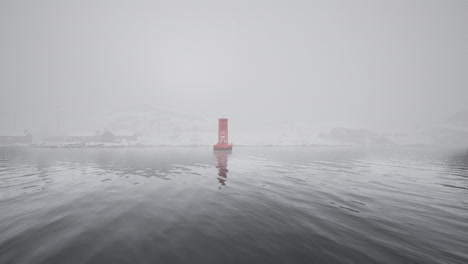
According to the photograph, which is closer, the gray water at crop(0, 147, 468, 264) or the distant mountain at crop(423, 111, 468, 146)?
the gray water at crop(0, 147, 468, 264)

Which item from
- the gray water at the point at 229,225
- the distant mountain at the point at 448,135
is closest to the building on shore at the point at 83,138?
the gray water at the point at 229,225

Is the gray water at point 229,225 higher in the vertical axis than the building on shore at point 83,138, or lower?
lower

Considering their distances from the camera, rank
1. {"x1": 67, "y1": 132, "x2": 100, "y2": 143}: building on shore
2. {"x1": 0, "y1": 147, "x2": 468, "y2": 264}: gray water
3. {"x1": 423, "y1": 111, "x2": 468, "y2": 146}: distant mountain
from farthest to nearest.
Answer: {"x1": 423, "y1": 111, "x2": 468, "y2": 146}: distant mountain, {"x1": 67, "y1": 132, "x2": 100, "y2": 143}: building on shore, {"x1": 0, "y1": 147, "x2": 468, "y2": 264}: gray water

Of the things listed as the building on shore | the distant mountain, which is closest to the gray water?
the building on shore

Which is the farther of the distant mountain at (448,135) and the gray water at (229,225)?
the distant mountain at (448,135)

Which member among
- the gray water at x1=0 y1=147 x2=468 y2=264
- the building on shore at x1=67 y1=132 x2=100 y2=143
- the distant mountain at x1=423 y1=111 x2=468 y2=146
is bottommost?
the gray water at x1=0 y1=147 x2=468 y2=264

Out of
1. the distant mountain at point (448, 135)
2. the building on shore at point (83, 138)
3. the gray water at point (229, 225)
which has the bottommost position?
the gray water at point (229, 225)

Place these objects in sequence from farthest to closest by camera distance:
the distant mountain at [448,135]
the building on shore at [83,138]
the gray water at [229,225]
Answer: the distant mountain at [448,135], the building on shore at [83,138], the gray water at [229,225]

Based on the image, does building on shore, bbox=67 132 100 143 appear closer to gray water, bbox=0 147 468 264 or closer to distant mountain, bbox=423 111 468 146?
gray water, bbox=0 147 468 264

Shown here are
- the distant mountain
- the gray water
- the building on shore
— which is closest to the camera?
the gray water

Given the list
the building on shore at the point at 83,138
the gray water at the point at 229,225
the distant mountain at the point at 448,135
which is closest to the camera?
the gray water at the point at 229,225

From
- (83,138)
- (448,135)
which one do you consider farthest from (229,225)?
(448,135)

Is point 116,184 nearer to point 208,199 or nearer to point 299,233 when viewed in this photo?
point 208,199

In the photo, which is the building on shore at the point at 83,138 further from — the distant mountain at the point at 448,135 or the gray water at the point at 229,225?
the distant mountain at the point at 448,135
